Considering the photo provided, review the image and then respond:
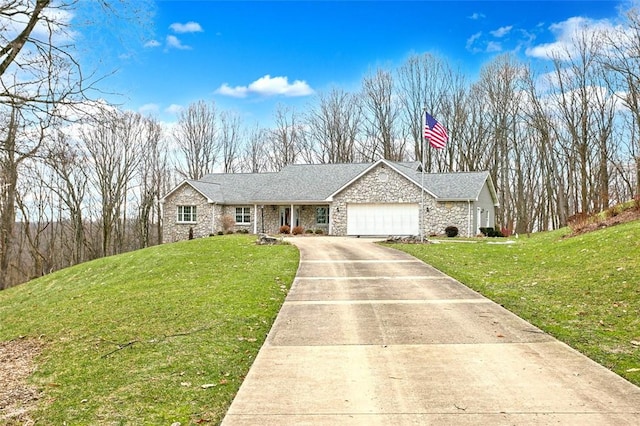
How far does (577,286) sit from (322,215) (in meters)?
23.7

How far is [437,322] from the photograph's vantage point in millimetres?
7883

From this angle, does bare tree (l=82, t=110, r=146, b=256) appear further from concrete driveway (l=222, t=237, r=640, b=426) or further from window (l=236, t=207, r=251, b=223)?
concrete driveway (l=222, t=237, r=640, b=426)

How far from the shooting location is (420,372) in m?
5.59

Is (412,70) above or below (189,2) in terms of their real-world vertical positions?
above

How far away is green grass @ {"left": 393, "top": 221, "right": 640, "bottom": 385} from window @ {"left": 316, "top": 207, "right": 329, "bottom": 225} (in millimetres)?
15620

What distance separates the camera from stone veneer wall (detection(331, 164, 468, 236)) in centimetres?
2983

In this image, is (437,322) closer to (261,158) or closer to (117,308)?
(117,308)

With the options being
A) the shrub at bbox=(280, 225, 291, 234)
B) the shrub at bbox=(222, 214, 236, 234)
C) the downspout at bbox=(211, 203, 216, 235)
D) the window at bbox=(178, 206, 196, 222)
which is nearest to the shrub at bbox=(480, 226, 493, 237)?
the shrub at bbox=(280, 225, 291, 234)

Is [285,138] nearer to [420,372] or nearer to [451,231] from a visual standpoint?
[451,231]

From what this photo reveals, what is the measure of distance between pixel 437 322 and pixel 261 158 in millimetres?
44134

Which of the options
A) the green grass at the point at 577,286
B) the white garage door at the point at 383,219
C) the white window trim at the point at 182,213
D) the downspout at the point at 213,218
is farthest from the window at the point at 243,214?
the green grass at the point at 577,286

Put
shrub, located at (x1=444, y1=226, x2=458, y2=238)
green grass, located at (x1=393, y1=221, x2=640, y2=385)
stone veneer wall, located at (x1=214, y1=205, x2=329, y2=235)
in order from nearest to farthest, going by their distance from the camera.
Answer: green grass, located at (x1=393, y1=221, x2=640, y2=385) → shrub, located at (x1=444, y1=226, x2=458, y2=238) → stone veneer wall, located at (x1=214, y1=205, x2=329, y2=235)

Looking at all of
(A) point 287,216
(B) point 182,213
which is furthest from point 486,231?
(B) point 182,213

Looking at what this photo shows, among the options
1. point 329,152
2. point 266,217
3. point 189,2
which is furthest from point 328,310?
point 329,152
